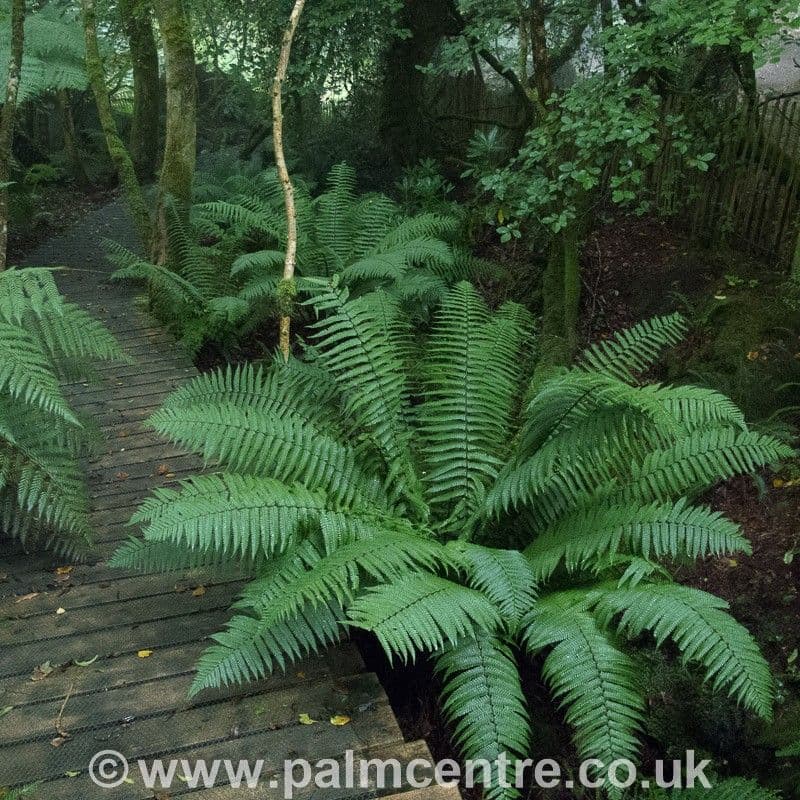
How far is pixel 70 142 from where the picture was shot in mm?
11945

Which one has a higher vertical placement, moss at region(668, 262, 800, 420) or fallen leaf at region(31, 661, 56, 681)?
moss at region(668, 262, 800, 420)

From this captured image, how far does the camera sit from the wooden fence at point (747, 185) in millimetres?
6117

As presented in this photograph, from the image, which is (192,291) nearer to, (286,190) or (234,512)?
(286,190)

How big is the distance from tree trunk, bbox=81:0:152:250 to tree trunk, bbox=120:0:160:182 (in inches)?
148

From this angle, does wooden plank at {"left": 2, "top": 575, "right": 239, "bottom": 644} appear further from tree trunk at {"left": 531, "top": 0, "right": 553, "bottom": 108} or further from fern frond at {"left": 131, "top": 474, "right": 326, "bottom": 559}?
tree trunk at {"left": 531, "top": 0, "right": 553, "bottom": 108}

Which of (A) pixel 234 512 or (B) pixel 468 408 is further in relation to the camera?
(B) pixel 468 408

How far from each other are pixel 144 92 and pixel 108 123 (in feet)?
15.2

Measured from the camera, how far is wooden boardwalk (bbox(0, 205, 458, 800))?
2637 millimetres

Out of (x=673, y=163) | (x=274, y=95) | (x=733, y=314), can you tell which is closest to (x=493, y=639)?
A: (x=274, y=95)

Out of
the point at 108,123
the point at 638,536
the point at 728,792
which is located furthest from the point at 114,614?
the point at 108,123

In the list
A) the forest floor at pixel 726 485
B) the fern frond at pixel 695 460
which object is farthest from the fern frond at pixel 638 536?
the forest floor at pixel 726 485

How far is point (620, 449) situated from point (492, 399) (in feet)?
2.42

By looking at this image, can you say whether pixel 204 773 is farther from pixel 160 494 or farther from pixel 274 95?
pixel 274 95

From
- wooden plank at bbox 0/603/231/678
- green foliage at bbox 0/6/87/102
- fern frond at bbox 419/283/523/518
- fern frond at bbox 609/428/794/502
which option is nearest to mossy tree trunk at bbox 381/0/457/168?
green foliage at bbox 0/6/87/102
